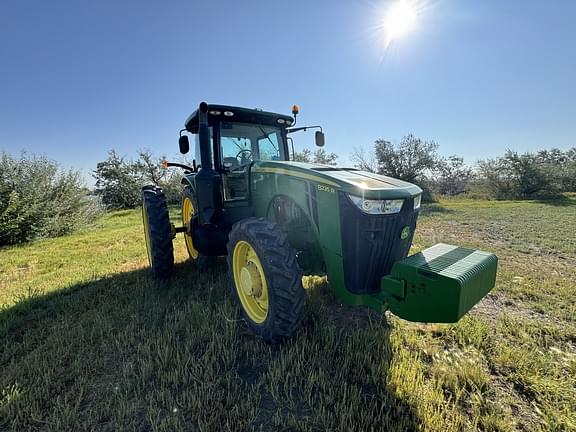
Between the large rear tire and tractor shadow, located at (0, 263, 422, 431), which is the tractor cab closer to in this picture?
the large rear tire

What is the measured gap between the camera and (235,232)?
2445mm

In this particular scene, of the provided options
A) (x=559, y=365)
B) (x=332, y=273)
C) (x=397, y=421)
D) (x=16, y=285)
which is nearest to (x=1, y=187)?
(x=16, y=285)

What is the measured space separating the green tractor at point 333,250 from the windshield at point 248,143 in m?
0.30

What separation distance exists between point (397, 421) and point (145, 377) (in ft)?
5.44

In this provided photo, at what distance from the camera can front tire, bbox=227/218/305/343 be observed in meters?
2.03

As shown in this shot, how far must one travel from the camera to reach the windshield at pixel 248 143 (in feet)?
11.8

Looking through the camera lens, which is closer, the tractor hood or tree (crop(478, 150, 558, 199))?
the tractor hood

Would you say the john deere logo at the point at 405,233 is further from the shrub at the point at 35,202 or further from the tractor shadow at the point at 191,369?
the shrub at the point at 35,202

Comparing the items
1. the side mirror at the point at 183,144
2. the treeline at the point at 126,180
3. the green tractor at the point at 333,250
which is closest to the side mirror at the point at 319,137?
the green tractor at the point at 333,250

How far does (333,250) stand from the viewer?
2201 millimetres

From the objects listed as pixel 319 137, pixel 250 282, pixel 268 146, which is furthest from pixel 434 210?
pixel 250 282

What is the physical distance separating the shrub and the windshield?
7808 millimetres

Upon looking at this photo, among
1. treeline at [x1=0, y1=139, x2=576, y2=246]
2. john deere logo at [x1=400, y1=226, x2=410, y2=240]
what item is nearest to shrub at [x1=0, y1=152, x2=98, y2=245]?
treeline at [x1=0, y1=139, x2=576, y2=246]

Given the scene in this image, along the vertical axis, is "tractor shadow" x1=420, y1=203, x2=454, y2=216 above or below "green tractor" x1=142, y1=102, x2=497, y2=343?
below
